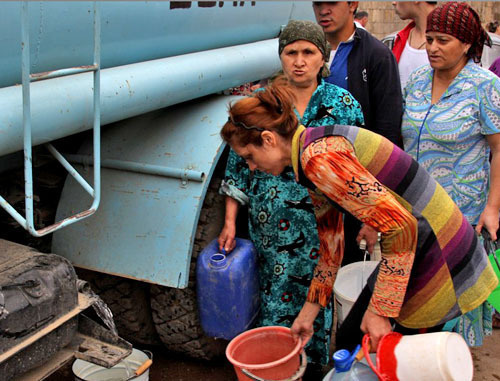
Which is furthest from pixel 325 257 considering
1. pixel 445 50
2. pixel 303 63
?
pixel 445 50

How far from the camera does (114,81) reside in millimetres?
2041

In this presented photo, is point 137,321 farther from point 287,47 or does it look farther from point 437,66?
point 437,66

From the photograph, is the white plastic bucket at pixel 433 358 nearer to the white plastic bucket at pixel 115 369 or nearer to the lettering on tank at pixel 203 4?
the white plastic bucket at pixel 115 369

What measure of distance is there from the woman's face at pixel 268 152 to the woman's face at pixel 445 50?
1174 mm

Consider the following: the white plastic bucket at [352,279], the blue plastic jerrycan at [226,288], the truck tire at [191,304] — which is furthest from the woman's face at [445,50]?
the blue plastic jerrycan at [226,288]

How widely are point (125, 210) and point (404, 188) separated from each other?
4.09 ft

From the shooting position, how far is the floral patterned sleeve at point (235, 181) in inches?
107

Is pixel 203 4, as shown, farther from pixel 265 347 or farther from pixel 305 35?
pixel 265 347

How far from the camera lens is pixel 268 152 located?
6.12 ft

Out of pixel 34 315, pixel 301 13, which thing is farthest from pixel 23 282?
pixel 301 13

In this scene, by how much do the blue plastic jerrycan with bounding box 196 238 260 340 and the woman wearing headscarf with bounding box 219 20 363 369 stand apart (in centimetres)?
7

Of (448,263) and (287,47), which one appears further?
(287,47)

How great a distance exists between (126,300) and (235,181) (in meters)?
0.75

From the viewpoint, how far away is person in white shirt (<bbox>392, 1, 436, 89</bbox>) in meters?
3.57
